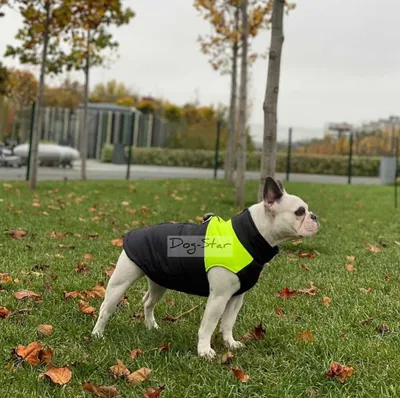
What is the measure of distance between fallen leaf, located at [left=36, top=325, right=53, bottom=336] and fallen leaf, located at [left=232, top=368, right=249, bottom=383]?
4.05 feet

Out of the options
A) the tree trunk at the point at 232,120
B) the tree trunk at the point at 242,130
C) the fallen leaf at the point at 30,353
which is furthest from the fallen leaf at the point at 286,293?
the tree trunk at the point at 232,120

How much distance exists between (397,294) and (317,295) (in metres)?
0.67

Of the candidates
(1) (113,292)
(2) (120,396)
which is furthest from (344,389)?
(1) (113,292)

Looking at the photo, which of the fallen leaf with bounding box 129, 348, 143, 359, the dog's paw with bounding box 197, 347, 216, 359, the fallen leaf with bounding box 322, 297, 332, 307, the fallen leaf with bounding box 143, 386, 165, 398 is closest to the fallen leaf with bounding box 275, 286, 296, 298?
the fallen leaf with bounding box 322, 297, 332, 307

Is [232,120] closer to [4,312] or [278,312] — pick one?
[278,312]

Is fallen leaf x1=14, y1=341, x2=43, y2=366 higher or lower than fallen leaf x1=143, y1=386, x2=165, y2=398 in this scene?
higher

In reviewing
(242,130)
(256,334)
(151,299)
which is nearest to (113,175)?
(242,130)

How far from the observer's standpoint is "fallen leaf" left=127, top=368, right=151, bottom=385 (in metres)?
2.62

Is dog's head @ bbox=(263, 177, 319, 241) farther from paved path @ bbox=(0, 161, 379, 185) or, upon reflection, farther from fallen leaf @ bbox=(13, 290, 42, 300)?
paved path @ bbox=(0, 161, 379, 185)

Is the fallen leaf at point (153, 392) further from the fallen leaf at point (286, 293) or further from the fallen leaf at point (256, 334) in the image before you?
the fallen leaf at point (286, 293)

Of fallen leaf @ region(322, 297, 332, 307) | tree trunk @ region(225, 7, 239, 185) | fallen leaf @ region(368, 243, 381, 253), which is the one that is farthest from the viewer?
tree trunk @ region(225, 7, 239, 185)

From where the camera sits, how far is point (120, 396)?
2.46 m

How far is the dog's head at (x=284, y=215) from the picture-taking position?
2.98 m

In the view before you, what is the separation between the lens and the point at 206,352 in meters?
3.01
